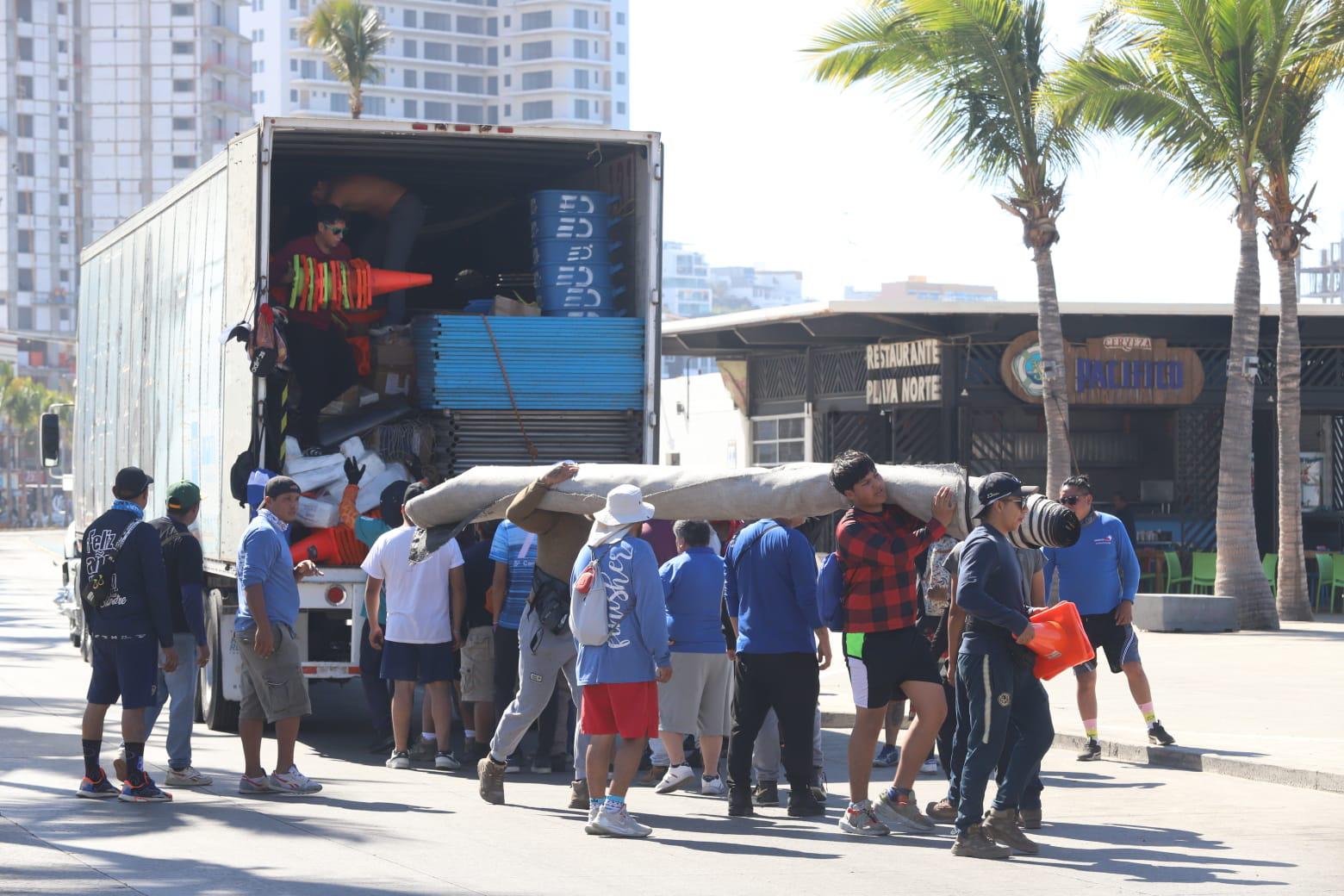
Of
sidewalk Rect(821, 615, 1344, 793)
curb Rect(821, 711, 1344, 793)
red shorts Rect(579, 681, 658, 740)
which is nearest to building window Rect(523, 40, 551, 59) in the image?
sidewalk Rect(821, 615, 1344, 793)

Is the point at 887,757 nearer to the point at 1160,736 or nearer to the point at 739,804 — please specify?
the point at 1160,736

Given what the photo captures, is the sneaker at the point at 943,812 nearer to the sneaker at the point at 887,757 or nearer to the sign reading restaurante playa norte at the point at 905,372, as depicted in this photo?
the sneaker at the point at 887,757

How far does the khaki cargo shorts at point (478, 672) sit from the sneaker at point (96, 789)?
2.23 m

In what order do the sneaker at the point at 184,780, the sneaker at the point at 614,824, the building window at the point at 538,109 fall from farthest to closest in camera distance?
1. the building window at the point at 538,109
2. the sneaker at the point at 184,780
3. the sneaker at the point at 614,824

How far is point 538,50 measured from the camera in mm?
161000

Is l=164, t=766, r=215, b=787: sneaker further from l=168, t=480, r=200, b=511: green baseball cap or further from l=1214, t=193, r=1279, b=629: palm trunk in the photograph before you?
l=1214, t=193, r=1279, b=629: palm trunk

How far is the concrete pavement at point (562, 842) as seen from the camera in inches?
306

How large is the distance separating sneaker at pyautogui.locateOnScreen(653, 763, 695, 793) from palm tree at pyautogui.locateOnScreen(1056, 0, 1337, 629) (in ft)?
44.0

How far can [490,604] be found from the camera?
1130 cm

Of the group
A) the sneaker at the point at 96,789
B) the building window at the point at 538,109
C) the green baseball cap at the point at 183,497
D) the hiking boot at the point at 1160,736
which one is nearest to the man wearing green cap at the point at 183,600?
the green baseball cap at the point at 183,497

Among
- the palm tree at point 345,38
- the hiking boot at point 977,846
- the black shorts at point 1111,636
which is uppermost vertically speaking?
the palm tree at point 345,38

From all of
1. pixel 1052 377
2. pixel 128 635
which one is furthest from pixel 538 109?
pixel 128 635

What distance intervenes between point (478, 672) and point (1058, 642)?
4.12 metres

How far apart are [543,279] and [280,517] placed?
13.1ft
